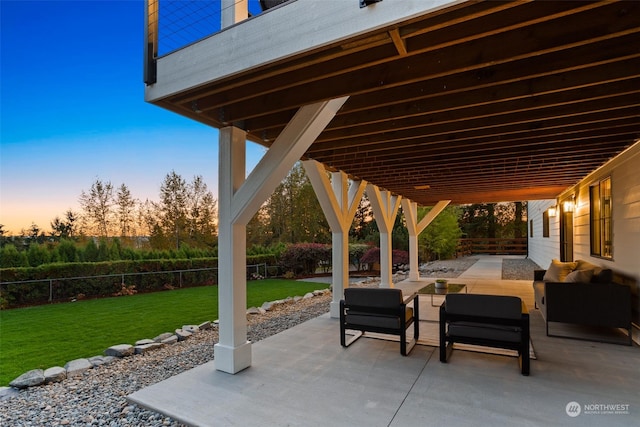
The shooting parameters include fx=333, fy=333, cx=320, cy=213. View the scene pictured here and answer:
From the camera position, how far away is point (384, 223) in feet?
25.4

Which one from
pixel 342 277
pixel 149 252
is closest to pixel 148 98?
pixel 342 277

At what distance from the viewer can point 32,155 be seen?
1055cm

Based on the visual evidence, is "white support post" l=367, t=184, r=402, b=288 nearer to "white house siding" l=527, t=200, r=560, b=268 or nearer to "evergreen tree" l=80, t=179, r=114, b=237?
"white house siding" l=527, t=200, r=560, b=268

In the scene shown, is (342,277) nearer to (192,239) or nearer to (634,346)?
(634,346)

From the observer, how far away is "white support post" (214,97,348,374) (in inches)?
123

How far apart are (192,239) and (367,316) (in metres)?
12.1

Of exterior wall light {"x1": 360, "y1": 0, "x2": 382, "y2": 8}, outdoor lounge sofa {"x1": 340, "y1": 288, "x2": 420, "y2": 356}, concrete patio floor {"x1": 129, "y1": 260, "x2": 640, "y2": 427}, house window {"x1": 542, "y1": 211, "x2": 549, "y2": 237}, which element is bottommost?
concrete patio floor {"x1": 129, "y1": 260, "x2": 640, "y2": 427}

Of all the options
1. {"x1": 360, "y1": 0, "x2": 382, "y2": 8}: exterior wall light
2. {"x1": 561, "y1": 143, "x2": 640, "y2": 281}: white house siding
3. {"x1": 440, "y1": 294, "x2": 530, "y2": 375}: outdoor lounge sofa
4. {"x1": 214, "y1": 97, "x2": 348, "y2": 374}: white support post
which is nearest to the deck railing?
{"x1": 214, "y1": 97, "x2": 348, "y2": 374}: white support post

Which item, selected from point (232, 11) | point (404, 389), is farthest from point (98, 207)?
point (404, 389)

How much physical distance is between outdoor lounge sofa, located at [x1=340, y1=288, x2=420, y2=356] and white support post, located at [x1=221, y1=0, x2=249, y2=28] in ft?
9.61

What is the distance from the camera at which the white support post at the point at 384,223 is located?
7.44 meters

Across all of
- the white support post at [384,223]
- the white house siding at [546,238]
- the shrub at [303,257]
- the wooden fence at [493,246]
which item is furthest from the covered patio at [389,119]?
the wooden fence at [493,246]

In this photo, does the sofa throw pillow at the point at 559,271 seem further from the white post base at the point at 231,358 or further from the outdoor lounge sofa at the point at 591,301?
the white post base at the point at 231,358

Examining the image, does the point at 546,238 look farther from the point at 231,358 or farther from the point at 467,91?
the point at 231,358
